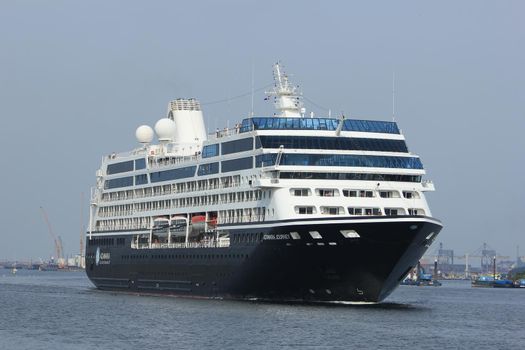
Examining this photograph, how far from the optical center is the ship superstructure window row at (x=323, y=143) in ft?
256

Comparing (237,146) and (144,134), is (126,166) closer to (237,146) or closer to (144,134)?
(144,134)

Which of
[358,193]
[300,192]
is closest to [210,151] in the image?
[300,192]

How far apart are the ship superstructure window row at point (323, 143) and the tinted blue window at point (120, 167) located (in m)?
24.9

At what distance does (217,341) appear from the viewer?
58.6 meters

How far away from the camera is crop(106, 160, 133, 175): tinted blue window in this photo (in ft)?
333

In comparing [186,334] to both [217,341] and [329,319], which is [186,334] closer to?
[217,341]

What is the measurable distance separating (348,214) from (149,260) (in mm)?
23057

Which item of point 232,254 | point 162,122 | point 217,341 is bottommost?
point 217,341

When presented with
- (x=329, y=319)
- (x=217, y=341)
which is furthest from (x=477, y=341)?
(x=217, y=341)

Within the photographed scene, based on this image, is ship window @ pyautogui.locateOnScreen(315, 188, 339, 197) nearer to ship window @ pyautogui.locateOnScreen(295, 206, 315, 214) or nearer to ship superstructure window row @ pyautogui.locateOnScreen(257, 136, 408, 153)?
ship window @ pyautogui.locateOnScreen(295, 206, 315, 214)

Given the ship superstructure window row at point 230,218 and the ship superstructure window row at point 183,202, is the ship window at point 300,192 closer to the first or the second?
the ship superstructure window row at point 230,218

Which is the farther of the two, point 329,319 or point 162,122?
point 162,122

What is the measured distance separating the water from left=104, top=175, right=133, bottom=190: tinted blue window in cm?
1741

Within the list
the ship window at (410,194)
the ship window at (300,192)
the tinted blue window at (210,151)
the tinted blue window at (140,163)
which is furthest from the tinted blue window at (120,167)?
the ship window at (410,194)
